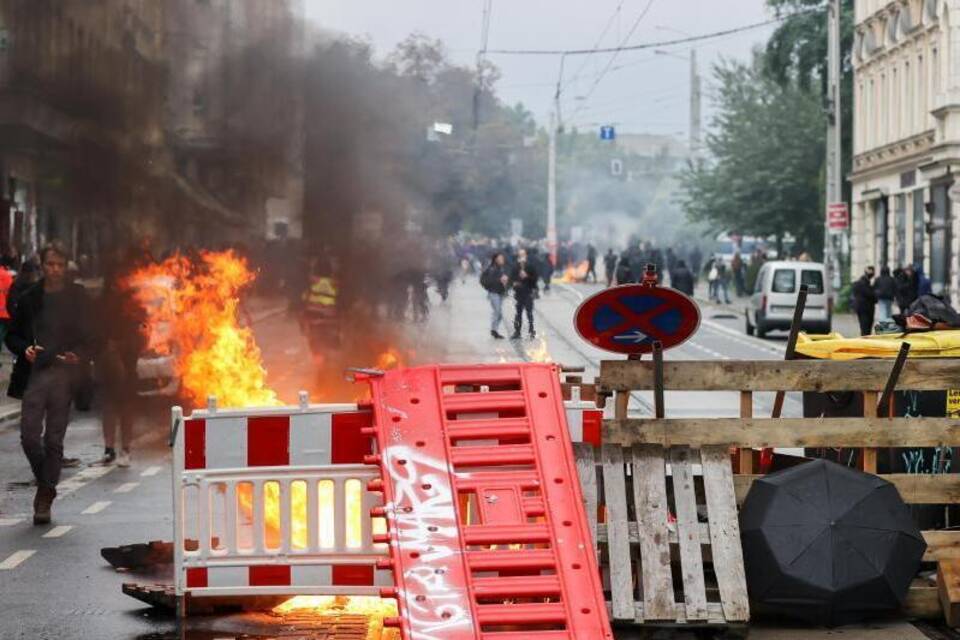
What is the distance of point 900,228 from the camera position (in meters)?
47.6

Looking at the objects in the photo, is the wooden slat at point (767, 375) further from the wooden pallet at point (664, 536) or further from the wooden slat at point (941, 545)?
the wooden slat at point (941, 545)

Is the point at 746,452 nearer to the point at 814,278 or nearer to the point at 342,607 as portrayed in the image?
the point at 342,607

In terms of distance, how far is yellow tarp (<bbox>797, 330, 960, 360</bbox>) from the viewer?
909 centimetres

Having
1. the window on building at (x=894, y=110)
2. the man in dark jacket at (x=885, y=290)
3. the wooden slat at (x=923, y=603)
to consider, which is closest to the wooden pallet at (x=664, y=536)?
the wooden slat at (x=923, y=603)

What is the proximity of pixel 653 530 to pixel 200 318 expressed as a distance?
10642 millimetres

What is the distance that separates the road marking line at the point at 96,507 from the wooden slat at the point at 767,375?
484cm

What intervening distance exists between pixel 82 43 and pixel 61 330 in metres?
4.36

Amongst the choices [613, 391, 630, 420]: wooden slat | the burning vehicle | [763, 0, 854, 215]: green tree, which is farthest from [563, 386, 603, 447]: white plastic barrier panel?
[763, 0, 854, 215]: green tree

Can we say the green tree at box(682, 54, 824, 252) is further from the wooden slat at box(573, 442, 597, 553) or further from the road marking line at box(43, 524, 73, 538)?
the wooden slat at box(573, 442, 597, 553)

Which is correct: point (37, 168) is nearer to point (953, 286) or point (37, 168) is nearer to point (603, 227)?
point (953, 286)

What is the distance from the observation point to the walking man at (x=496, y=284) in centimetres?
3488

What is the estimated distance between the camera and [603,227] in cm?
13025

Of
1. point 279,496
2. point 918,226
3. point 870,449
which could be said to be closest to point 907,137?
point 918,226

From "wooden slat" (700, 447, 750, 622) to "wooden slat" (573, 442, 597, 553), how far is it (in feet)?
1.59
